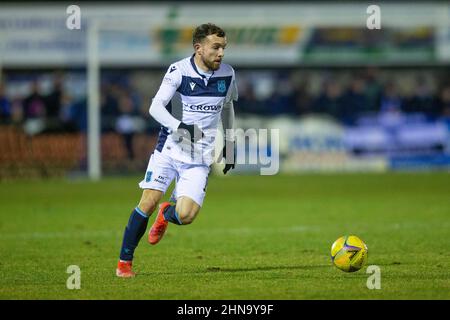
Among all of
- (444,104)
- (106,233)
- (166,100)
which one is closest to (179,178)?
(166,100)

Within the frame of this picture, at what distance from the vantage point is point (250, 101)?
26.8 m

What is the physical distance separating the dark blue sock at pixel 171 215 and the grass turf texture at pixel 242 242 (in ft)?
1.73

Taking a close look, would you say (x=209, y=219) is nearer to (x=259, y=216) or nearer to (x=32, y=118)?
(x=259, y=216)

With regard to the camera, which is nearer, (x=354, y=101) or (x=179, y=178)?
(x=179, y=178)

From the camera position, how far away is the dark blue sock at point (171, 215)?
943 cm

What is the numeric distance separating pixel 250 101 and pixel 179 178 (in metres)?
17.5

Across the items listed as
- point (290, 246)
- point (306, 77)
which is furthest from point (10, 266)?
point (306, 77)

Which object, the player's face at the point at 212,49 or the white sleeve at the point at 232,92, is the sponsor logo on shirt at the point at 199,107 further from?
the player's face at the point at 212,49

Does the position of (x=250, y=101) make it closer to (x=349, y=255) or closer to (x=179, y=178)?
(x=179, y=178)

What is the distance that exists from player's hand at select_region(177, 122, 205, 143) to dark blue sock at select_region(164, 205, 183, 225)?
0.76 metres

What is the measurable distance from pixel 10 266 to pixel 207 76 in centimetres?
296

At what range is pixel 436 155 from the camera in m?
26.1

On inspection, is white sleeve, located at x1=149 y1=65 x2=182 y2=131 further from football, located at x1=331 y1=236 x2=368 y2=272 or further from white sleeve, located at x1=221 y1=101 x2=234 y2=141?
football, located at x1=331 y1=236 x2=368 y2=272

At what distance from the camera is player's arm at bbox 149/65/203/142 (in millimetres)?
8836
